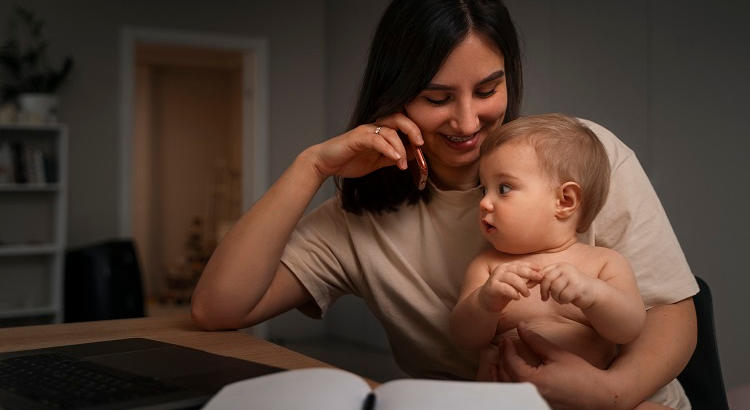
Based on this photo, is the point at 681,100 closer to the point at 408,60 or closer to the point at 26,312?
the point at 408,60

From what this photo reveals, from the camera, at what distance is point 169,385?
3.09 ft

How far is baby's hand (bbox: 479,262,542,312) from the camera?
979 mm

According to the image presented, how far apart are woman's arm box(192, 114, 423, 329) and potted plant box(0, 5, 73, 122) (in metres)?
4.46

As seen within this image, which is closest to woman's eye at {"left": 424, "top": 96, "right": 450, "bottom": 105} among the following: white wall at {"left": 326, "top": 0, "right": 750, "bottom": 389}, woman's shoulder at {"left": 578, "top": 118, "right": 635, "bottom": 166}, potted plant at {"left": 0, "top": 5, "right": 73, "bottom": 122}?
woman's shoulder at {"left": 578, "top": 118, "right": 635, "bottom": 166}

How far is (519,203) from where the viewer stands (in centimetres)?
122

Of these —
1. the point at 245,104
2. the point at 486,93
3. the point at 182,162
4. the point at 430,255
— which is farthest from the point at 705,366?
the point at 182,162

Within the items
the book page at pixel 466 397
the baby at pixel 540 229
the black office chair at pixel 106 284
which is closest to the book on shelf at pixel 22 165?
the black office chair at pixel 106 284

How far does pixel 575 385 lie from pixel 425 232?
1.71 feet

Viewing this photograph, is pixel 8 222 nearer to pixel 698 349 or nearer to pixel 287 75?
pixel 287 75

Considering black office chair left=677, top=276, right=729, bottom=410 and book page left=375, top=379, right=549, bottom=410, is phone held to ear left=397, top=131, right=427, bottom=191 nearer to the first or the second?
black office chair left=677, top=276, right=729, bottom=410

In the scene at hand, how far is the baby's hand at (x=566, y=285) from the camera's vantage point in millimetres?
970

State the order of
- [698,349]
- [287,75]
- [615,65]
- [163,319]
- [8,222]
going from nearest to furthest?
[698,349]
[163,319]
[615,65]
[8,222]
[287,75]

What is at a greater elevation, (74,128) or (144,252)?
(74,128)

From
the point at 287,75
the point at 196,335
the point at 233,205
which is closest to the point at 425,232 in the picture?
the point at 196,335
